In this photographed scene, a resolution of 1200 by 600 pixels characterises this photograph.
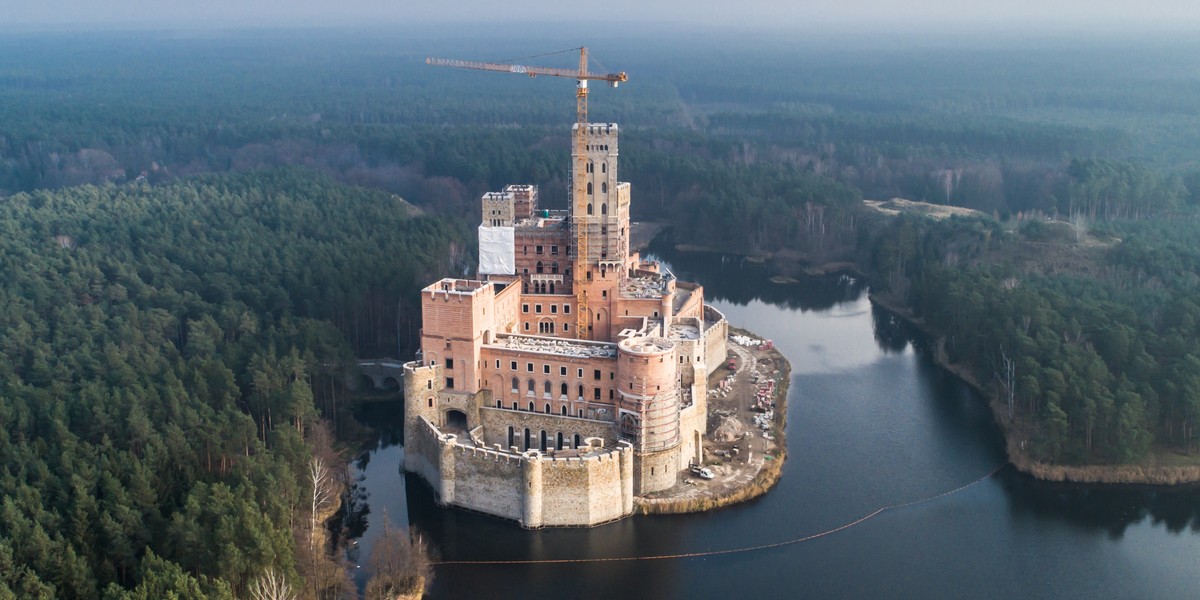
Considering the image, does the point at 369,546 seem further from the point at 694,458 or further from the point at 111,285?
the point at 111,285

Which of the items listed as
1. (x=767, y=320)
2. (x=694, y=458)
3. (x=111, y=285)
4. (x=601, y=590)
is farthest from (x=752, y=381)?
(x=111, y=285)

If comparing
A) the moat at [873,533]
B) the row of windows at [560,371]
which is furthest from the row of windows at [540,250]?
the moat at [873,533]

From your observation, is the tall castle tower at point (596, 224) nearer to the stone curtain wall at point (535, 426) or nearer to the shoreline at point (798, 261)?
the stone curtain wall at point (535, 426)

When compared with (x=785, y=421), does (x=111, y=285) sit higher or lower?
higher

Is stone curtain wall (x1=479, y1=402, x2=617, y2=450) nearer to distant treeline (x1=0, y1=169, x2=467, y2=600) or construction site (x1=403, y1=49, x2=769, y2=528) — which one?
construction site (x1=403, y1=49, x2=769, y2=528)

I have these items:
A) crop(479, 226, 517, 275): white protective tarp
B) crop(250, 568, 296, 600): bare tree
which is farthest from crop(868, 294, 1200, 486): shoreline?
crop(250, 568, 296, 600): bare tree

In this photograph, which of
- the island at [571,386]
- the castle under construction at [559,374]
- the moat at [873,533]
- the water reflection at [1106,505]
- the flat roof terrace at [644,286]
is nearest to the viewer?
the moat at [873,533]
